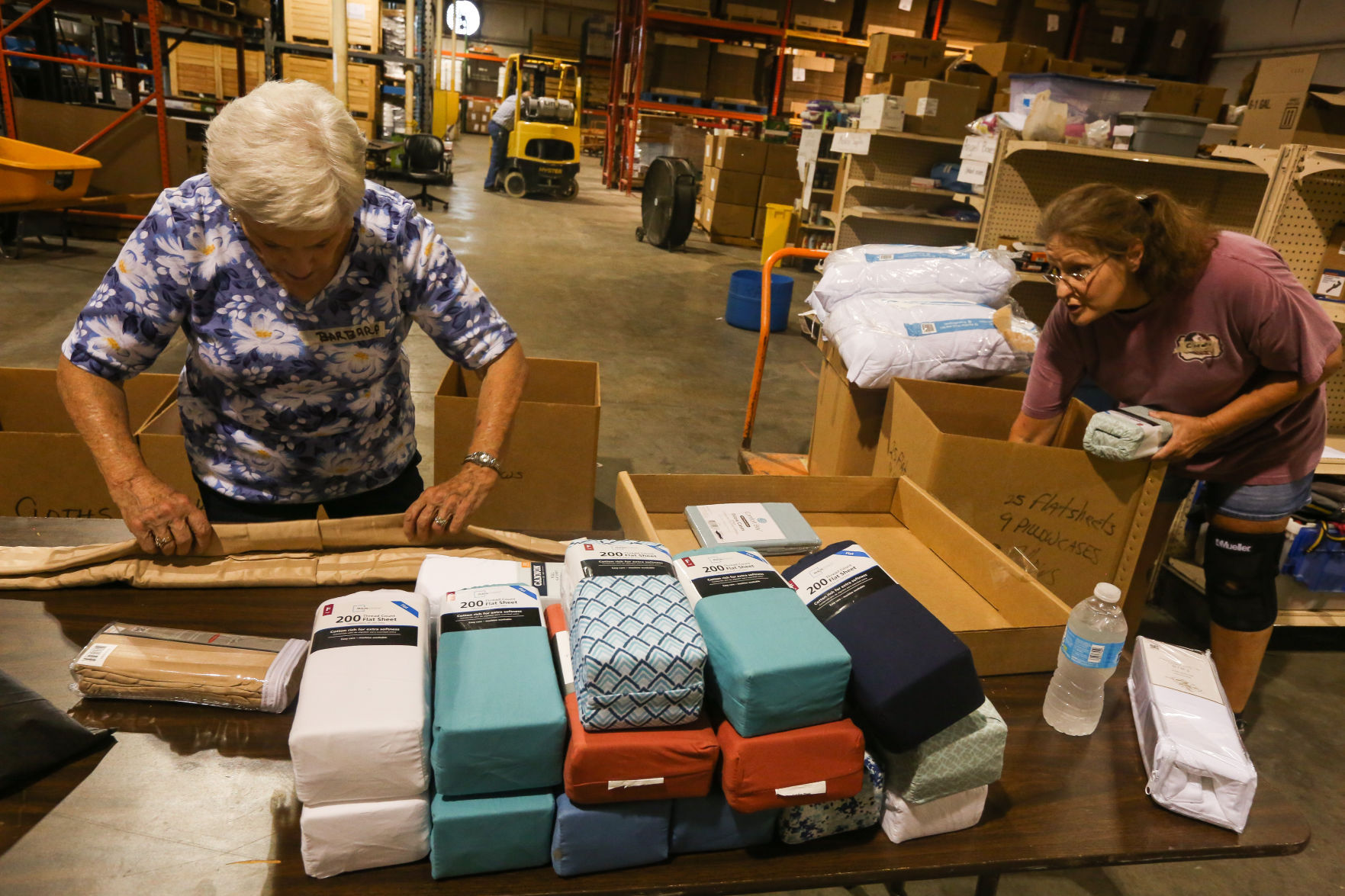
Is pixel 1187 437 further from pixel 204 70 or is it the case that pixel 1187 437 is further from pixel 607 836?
pixel 204 70

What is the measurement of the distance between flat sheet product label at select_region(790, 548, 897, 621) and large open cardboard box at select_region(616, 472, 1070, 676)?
0.64ft

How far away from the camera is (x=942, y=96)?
5129mm

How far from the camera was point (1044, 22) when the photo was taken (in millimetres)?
11211

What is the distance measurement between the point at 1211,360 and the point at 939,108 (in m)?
3.93

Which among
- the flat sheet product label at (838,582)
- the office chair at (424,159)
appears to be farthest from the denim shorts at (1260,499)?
the office chair at (424,159)

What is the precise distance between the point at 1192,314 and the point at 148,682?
1.99 metres

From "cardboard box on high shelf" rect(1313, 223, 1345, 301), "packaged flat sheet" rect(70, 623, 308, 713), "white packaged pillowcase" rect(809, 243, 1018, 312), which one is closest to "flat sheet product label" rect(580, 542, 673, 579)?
"packaged flat sheet" rect(70, 623, 308, 713)

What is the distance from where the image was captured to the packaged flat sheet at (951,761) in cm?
92

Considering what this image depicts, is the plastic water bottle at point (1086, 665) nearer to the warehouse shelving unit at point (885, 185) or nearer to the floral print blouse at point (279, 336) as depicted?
the floral print blouse at point (279, 336)

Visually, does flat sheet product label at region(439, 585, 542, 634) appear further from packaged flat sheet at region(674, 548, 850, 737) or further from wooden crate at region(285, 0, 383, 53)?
wooden crate at region(285, 0, 383, 53)

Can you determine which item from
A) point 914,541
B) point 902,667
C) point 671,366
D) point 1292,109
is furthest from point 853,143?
point 902,667

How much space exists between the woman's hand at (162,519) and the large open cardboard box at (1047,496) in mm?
1443

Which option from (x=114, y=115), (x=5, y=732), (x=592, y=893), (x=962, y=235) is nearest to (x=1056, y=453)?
(x=592, y=893)

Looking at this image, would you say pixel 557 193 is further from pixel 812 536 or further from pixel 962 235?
pixel 812 536
